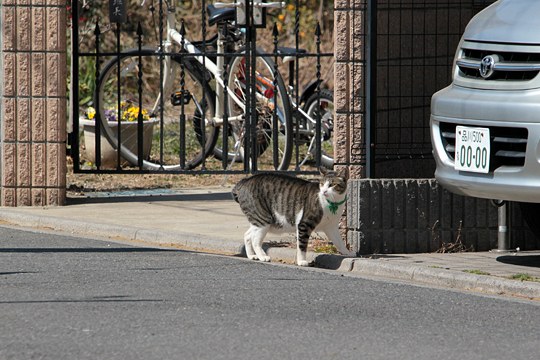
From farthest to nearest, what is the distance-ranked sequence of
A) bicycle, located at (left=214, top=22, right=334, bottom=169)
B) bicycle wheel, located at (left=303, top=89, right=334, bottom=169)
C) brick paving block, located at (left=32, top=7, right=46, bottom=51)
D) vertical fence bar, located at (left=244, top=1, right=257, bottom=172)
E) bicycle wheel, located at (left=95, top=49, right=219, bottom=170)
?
bicycle wheel, located at (left=303, top=89, right=334, bottom=169), bicycle, located at (left=214, top=22, right=334, bottom=169), bicycle wheel, located at (left=95, top=49, right=219, bottom=170), vertical fence bar, located at (left=244, top=1, right=257, bottom=172), brick paving block, located at (left=32, top=7, right=46, bottom=51)

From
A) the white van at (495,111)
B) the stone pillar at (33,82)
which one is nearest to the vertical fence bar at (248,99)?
the stone pillar at (33,82)

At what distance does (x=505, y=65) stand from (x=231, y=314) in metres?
2.36

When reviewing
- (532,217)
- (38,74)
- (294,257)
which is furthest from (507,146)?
(38,74)

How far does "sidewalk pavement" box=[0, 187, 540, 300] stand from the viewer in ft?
27.4

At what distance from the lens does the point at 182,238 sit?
10.1m

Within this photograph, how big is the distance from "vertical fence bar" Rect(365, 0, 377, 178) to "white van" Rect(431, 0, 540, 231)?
949 mm

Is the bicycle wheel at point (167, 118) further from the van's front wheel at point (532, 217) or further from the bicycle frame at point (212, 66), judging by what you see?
the van's front wheel at point (532, 217)

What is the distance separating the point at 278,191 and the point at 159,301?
2.14 meters

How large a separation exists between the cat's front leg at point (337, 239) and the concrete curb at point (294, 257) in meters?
0.12

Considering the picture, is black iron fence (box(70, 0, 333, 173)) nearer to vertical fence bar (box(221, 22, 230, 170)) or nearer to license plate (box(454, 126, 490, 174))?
vertical fence bar (box(221, 22, 230, 170))

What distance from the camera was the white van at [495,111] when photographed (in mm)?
7797

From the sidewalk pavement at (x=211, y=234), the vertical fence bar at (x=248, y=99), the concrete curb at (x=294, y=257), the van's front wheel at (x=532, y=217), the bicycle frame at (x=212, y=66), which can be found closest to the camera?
the concrete curb at (x=294, y=257)

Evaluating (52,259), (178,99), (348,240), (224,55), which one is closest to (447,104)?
(348,240)

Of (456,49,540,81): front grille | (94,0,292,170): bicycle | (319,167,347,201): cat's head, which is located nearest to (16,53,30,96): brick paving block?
(94,0,292,170): bicycle
